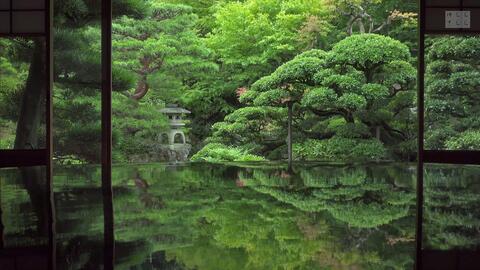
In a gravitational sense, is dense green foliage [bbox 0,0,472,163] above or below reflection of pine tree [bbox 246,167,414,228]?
above

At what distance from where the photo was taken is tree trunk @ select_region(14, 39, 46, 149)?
649 cm

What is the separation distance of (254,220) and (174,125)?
21.1 ft

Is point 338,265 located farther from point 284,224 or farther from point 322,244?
point 284,224

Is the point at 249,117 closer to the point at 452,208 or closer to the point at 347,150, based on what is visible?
the point at 347,150

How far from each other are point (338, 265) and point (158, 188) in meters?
2.44

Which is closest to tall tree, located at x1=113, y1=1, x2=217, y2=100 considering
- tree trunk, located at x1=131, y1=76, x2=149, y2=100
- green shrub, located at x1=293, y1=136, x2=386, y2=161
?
tree trunk, located at x1=131, y1=76, x2=149, y2=100

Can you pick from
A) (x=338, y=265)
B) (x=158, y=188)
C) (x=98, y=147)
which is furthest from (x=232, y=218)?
(x=98, y=147)

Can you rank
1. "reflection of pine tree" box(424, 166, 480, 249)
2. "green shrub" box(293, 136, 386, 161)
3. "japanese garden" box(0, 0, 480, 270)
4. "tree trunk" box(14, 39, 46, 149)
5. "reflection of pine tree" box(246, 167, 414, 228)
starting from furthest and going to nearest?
"green shrub" box(293, 136, 386, 161), "tree trunk" box(14, 39, 46, 149), "japanese garden" box(0, 0, 480, 270), "reflection of pine tree" box(246, 167, 414, 228), "reflection of pine tree" box(424, 166, 480, 249)

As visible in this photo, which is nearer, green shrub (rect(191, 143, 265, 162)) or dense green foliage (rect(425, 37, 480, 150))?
dense green foliage (rect(425, 37, 480, 150))

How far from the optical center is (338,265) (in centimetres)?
186

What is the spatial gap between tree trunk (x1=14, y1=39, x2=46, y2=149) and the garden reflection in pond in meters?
1.76

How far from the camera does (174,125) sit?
360 inches

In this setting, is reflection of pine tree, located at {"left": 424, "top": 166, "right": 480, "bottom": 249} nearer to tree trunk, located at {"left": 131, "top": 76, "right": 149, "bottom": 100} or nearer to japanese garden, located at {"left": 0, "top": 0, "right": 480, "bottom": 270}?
japanese garden, located at {"left": 0, "top": 0, "right": 480, "bottom": 270}

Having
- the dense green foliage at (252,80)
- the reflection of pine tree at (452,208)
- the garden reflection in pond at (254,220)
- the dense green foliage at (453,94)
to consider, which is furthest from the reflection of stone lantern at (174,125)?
the reflection of pine tree at (452,208)
